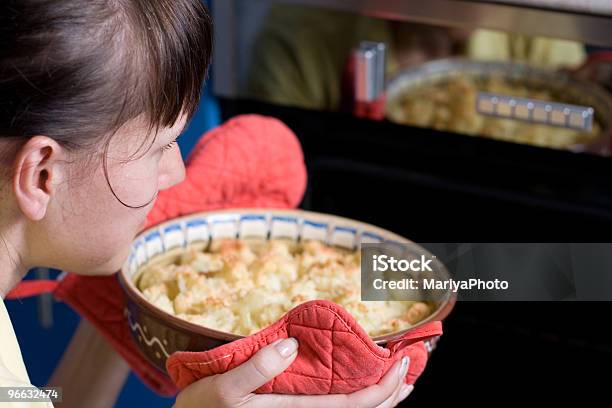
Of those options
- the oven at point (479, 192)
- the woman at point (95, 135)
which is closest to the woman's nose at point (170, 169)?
the woman at point (95, 135)

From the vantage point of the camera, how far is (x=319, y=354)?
33.1 inches

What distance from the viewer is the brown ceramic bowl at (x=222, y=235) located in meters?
0.96

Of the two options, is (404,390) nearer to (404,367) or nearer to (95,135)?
(404,367)

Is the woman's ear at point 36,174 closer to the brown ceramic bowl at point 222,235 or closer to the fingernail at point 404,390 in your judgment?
the brown ceramic bowl at point 222,235

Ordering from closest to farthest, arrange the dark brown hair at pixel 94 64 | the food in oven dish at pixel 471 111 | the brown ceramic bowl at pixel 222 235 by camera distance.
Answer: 1. the dark brown hair at pixel 94 64
2. the brown ceramic bowl at pixel 222 235
3. the food in oven dish at pixel 471 111

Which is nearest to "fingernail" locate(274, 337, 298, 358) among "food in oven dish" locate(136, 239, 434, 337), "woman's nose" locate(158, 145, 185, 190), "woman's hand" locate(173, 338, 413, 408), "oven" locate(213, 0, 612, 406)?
"woman's hand" locate(173, 338, 413, 408)

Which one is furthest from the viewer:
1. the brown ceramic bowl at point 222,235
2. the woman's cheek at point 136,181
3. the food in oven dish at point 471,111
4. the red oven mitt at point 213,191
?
the food in oven dish at point 471,111

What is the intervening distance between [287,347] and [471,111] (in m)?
0.58

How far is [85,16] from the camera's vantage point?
767 millimetres

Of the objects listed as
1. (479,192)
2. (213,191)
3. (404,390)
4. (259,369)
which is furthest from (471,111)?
(259,369)

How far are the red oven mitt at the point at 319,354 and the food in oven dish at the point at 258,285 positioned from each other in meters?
0.07

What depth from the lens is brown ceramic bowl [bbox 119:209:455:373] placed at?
0.96 metres

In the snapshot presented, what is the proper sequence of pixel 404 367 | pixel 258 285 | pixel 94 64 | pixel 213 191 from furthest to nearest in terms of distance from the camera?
pixel 213 191, pixel 258 285, pixel 404 367, pixel 94 64

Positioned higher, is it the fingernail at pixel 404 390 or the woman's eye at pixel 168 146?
the woman's eye at pixel 168 146
